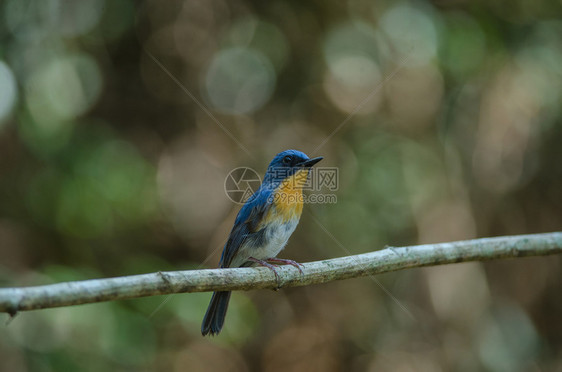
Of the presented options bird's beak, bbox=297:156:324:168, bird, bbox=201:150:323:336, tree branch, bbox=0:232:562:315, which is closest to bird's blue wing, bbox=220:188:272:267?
bird, bbox=201:150:323:336

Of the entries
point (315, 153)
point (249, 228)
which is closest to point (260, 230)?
point (249, 228)

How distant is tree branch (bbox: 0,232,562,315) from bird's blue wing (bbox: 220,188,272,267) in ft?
2.38

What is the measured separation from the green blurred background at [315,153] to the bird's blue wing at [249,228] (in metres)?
1.49

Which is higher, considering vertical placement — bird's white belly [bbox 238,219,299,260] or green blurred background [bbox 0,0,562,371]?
green blurred background [bbox 0,0,562,371]

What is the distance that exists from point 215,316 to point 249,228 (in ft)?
2.44

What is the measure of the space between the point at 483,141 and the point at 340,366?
11.6 ft

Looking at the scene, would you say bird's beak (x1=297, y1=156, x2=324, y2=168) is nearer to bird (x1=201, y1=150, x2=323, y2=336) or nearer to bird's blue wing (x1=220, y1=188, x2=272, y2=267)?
bird (x1=201, y1=150, x2=323, y2=336)

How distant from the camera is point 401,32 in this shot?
6789 millimetres

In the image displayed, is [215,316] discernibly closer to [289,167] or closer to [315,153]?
[289,167]

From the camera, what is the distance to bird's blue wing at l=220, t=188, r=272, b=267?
394 centimetres

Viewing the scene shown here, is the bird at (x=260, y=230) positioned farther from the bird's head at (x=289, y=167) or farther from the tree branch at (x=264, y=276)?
the tree branch at (x=264, y=276)

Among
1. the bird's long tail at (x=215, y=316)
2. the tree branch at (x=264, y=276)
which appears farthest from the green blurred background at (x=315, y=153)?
the tree branch at (x=264, y=276)

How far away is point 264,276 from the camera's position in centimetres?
308

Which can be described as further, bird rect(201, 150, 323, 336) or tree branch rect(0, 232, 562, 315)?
bird rect(201, 150, 323, 336)
